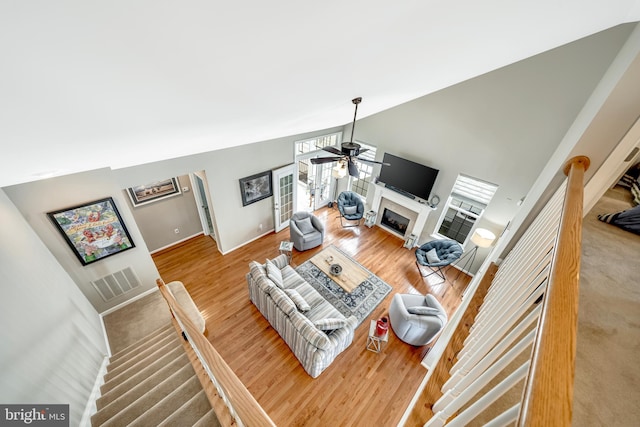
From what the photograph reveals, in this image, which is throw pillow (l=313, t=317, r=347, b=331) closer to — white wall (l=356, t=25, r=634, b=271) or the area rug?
the area rug

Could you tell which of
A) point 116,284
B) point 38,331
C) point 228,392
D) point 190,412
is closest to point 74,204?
point 116,284

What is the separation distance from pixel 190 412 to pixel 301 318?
1.62m

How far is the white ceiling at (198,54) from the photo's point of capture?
0.72 metres

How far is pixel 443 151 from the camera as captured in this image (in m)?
4.86

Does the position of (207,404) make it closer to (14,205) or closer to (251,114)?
(251,114)

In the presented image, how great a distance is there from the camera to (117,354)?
320cm

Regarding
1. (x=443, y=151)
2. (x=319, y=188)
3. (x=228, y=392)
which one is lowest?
(x=319, y=188)

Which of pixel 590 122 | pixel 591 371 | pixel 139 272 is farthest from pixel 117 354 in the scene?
pixel 590 122

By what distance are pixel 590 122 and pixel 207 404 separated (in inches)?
161

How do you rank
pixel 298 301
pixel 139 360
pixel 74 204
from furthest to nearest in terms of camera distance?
pixel 298 301 → pixel 74 204 → pixel 139 360

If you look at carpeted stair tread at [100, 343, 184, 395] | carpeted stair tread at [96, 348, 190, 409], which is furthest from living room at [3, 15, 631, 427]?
carpeted stair tread at [96, 348, 190, 409]

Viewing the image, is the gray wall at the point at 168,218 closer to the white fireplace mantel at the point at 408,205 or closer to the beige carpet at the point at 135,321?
the beige carpet at the point at 135,321

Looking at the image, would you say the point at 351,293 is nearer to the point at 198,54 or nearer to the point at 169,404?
the point at 169,404

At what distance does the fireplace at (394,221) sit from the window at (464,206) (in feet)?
2.77
